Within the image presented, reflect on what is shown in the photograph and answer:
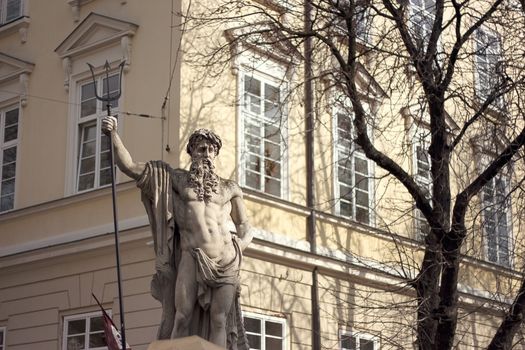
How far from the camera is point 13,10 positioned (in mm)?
Answer: 20234

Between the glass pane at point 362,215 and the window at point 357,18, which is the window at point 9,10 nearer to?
the glass pane at point 362,215

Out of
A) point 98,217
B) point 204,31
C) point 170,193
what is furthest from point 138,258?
point 170,193

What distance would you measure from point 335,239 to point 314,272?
2.65 feet

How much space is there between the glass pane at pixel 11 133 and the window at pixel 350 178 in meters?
5.50

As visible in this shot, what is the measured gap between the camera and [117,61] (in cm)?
1742

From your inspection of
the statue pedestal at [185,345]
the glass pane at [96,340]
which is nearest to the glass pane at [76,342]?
the glass pane at [96,340]

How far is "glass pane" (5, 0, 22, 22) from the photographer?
790 inches

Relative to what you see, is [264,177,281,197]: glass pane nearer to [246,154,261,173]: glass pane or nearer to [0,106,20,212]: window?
[246,154,261,173]: glass pane

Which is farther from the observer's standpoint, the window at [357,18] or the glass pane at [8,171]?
the glass pane at [8,171]

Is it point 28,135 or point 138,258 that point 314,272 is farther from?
point 28,135

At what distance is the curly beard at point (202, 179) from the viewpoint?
28.4ft

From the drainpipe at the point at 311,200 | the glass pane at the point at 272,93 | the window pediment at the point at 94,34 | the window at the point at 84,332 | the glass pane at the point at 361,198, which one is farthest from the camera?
the glass pane at the point at 361,198

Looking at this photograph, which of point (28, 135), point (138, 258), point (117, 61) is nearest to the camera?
point (138, 258)

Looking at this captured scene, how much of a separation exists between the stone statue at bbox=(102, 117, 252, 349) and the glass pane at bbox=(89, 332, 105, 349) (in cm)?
823
